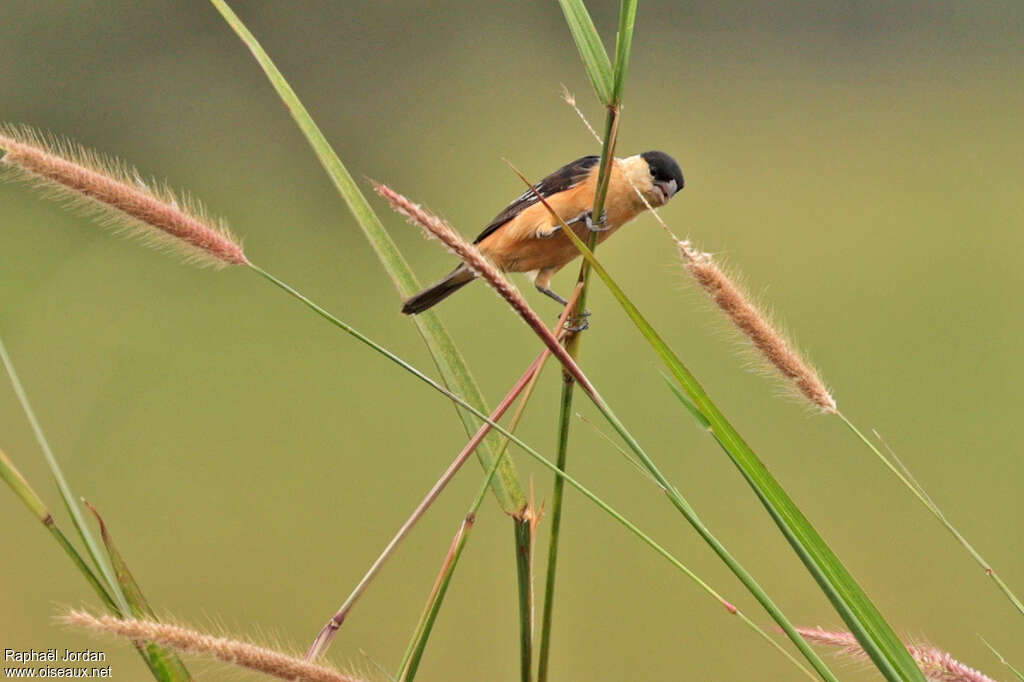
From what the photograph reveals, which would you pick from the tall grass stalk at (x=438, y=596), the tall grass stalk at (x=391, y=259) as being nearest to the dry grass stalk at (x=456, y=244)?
the tall grass stalk at (x=438, y=596)

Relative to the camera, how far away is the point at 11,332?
14.3ft

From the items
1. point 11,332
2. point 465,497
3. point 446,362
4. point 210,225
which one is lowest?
point 465,497

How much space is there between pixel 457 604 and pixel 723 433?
12.1 ft

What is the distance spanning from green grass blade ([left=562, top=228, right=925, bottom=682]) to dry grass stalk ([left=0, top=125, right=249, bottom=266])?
0.33 meters

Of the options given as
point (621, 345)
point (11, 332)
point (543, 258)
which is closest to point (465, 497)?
point (621, 345)

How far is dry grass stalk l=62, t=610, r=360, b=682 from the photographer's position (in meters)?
0.63

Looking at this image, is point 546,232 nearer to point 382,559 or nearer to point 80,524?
point 382,559

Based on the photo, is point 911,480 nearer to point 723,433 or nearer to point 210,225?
point 723,433

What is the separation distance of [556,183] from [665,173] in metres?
0.23

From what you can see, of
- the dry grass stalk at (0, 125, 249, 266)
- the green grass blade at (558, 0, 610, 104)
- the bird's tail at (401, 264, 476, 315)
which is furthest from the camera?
the bird's tail at (401, 264, 476, 315)

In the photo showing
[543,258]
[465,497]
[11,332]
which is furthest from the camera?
[11,332]

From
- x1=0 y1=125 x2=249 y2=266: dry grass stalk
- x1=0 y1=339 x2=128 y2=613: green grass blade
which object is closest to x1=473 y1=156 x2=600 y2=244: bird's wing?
x1=0 y1=125 x2=249 y2=266: dry grass stalk

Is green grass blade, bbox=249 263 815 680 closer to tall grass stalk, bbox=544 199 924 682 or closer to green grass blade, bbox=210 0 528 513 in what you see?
tall grass stalk, bbox=544 199 924 682

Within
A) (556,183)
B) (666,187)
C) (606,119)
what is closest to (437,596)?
(606,119)
